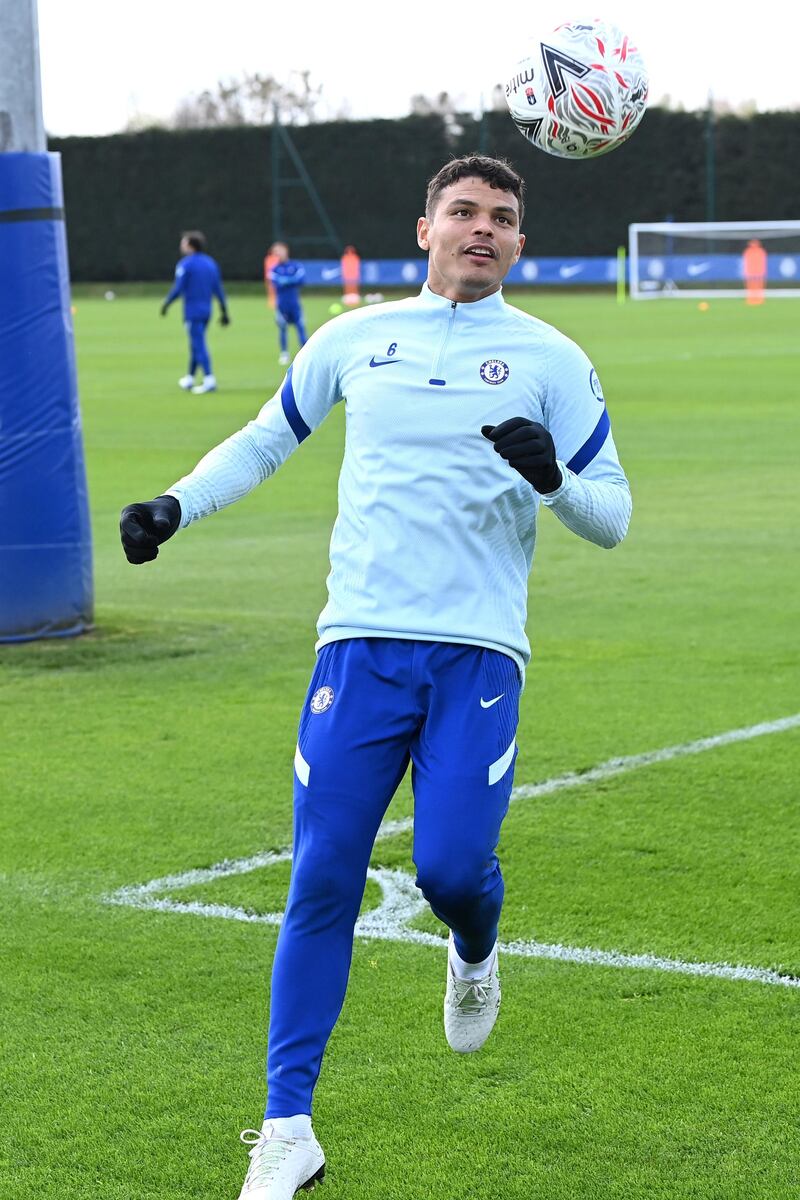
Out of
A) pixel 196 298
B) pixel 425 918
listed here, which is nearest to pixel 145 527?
pixel 425 918

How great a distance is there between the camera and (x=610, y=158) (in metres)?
57.6

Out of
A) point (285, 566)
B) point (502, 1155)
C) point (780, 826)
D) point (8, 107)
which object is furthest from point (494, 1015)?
point (285, 566)

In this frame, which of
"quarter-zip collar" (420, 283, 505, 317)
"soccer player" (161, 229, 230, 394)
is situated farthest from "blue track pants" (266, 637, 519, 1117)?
"soccer player" (161, 229, 230, 394)

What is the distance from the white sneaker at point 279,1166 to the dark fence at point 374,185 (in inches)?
2182

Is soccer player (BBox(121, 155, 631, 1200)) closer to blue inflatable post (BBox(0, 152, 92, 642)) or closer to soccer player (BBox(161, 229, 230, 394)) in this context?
blue inflatable post (BBox(0, 152, 92, 642))

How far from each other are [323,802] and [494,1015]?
899mm

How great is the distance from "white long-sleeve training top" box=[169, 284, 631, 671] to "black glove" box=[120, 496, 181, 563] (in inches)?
4.5

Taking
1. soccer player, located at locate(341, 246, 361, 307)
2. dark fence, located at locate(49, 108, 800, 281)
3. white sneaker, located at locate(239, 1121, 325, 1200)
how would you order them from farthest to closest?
dark fence, located at locate(49, 108, 800, 281), soccer player, located at locate(341, 246, 361, 307), white sneaker, located at locate(239, 1121, 325, 1200)

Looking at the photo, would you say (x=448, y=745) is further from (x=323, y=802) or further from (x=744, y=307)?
(x=744, y=307)

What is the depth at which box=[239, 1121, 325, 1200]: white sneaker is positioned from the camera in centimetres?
376

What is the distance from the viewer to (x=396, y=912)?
582 centimetres

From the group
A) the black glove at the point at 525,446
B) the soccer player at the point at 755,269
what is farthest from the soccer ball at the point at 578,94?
the soccer player at the point at 755,269

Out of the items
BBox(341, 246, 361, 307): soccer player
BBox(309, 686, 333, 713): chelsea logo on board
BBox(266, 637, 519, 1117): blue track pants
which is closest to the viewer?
BBox(266, 637, 519, 1117): blue track pants

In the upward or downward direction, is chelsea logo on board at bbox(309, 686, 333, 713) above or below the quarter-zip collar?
below
